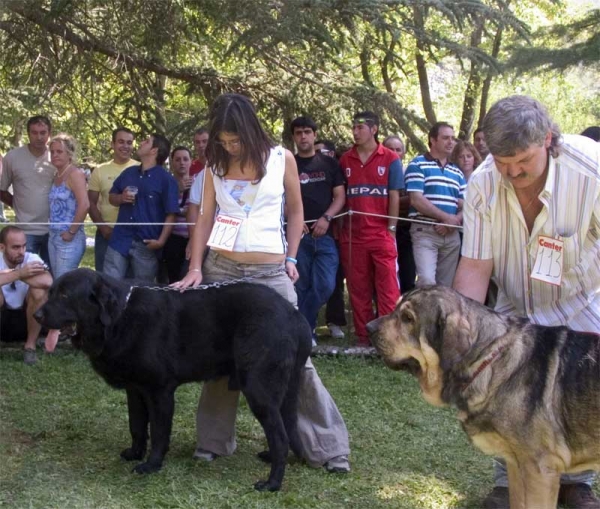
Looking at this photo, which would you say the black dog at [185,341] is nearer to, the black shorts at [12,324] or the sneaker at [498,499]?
the sneaker at [498,499]

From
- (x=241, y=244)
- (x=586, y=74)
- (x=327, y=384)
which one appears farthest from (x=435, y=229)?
(x=586, y=74)

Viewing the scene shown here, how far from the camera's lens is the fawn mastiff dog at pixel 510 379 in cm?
379

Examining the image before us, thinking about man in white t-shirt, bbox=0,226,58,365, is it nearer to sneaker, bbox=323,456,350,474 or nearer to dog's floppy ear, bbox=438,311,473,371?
sneaker, bbox=323,456,350,474

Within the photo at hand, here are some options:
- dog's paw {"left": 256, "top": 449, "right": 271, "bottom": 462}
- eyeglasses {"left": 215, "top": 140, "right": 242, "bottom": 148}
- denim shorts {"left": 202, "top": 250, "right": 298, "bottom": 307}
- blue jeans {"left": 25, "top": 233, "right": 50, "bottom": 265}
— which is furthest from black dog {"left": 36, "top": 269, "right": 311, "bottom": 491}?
blue jeans {"left": 25, "top": 233, "right": 50, "bottom": 265}

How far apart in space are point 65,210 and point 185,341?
4208 mm

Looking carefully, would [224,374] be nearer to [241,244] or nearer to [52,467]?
[241,244]

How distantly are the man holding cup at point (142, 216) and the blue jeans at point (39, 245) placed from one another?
0.86m

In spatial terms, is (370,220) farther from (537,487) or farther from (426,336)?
(537,487)

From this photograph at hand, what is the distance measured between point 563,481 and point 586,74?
32.5ft

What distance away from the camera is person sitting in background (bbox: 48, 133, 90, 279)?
341 inches

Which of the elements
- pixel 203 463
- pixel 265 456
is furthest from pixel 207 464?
pixel 265 456

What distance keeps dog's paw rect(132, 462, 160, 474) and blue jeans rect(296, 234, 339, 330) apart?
12.7 feet

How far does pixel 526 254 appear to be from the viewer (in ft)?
13.9

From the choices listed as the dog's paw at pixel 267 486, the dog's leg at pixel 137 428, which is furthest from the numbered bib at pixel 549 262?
the dog's leg at pixel 137 428
